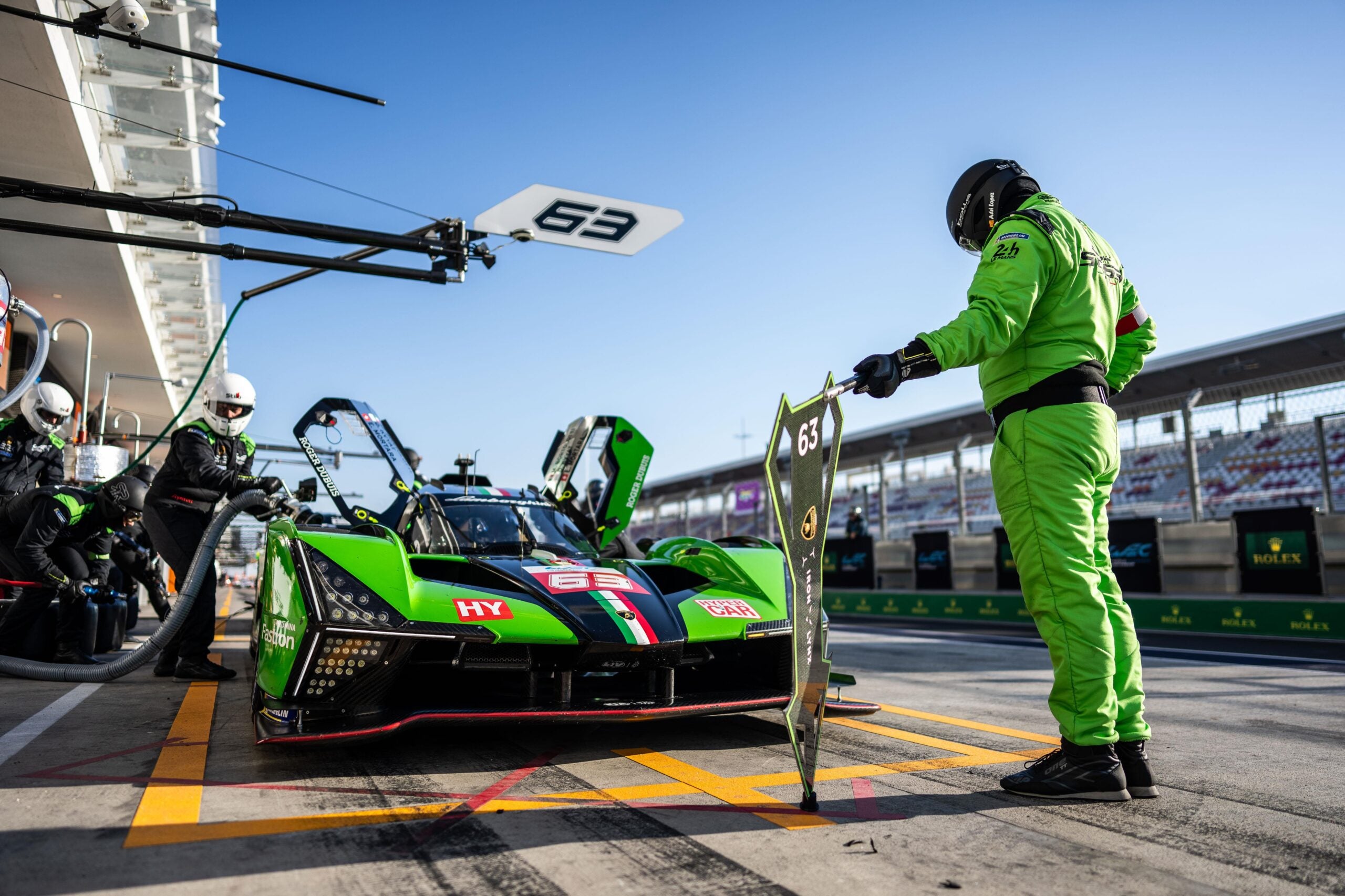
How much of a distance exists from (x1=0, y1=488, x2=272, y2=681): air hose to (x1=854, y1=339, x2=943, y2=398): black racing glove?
422 centimetres

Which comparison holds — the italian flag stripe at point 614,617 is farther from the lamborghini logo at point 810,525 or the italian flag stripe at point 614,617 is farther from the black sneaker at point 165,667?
the black sneaker at point 165,667

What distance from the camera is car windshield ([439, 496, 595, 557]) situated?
4.64 meters

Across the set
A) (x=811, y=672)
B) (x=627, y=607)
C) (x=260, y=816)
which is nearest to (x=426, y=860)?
(x=260, y=816)

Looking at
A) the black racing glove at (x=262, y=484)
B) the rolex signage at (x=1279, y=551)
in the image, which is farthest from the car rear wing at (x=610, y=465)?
the rolex signage at (x=1279, y=551)

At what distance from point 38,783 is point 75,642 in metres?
3.68

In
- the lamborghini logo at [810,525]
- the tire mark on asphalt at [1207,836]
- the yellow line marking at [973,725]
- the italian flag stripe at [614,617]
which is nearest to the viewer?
the tire mark on asphalt at [1207,836]

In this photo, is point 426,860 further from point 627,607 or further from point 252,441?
point 252,441

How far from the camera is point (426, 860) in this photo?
1981 mm

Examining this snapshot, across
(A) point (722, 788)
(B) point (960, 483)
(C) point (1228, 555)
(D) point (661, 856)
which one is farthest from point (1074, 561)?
(B) point (960, 483)

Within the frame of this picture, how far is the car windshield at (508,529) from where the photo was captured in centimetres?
464

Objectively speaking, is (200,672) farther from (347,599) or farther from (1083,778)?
(1083,778)

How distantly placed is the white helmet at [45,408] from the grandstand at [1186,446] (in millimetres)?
10056

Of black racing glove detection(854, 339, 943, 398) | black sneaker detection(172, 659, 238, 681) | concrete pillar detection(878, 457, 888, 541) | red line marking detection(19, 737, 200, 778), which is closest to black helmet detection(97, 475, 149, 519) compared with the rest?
black sneaker detection(172, 659, 238, 681)

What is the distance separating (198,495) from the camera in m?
5.50
